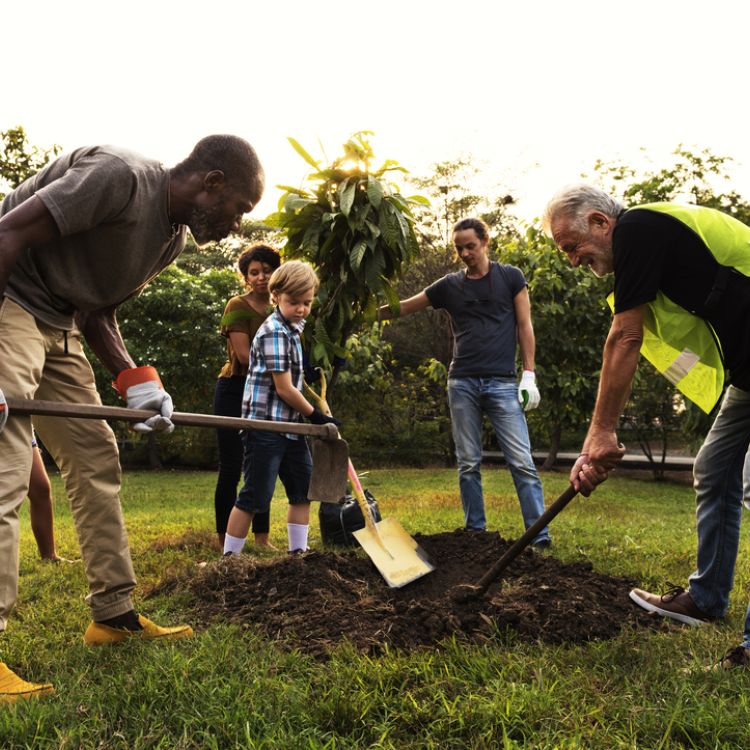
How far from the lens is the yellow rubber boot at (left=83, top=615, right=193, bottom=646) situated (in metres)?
3.19

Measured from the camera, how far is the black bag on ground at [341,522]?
5371mm

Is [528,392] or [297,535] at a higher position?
[528,392]

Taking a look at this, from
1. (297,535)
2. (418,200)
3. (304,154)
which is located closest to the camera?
(297,535)

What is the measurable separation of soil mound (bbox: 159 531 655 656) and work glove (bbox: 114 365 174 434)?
103 cm

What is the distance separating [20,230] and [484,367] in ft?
11.7

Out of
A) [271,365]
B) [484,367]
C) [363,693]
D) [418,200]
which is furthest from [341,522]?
[363,693]

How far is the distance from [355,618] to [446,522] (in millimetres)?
3635

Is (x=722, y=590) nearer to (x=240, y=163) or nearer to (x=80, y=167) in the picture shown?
(x=240, y=163)

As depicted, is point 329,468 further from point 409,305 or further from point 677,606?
point 677,606

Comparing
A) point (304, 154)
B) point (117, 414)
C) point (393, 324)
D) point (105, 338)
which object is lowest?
point (393, 324)

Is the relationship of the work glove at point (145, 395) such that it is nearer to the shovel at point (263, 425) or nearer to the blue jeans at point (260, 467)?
the shovel at point (263, 425)

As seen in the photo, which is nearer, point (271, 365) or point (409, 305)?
→ point (271, 365)

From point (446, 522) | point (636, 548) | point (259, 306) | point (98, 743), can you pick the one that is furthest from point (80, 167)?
point (446, 522)

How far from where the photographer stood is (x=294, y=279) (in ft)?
15.0
